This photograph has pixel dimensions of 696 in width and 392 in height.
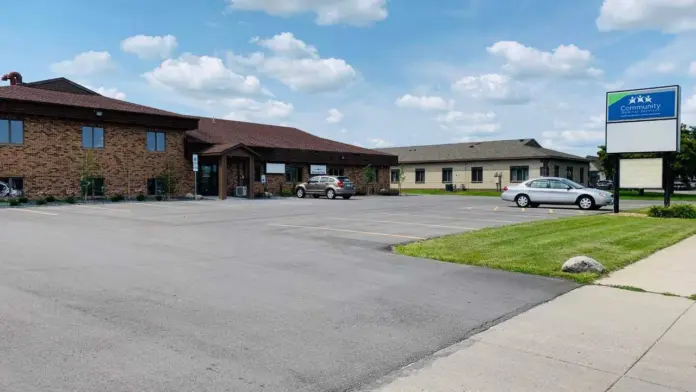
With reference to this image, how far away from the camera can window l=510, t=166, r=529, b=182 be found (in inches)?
1972

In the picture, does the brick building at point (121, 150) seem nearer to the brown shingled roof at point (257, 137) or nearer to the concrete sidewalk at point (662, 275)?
the brown shingled roof at point (257, 137)

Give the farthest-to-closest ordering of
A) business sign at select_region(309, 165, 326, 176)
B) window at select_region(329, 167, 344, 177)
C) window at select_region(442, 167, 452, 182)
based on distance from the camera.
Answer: window at select_region(442, 167, 452, 182) → window at select_region(329, 167, 344, 177) → business sign at select_region(309, 165, 326, 176)

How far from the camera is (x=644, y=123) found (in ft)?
70.4

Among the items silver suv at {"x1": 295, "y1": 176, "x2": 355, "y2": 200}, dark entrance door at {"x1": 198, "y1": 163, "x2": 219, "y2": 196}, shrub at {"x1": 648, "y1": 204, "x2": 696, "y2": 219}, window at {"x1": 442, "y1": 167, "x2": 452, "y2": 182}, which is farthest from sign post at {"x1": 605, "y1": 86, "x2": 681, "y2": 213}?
window at {"x1": 442, "y1": 167, "x2": 452, "y2": 182}

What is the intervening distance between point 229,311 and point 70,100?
27729 millimetres

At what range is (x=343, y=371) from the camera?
4.17 m

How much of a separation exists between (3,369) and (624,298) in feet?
22.7

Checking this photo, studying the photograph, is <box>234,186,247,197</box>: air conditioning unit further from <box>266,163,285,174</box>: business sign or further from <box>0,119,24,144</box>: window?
<box>0,119,24,144</box>: window

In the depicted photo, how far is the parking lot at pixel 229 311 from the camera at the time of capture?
405 centimetres

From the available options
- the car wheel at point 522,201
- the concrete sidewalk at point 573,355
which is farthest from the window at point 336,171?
the concrete sidewalk at point 573,355

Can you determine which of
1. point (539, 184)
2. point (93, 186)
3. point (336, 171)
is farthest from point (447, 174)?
point (93, 186)

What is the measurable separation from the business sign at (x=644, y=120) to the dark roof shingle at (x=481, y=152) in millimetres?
26887

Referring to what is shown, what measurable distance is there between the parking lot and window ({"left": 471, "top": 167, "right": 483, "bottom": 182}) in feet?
146

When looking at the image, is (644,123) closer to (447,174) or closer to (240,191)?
(240,191)
